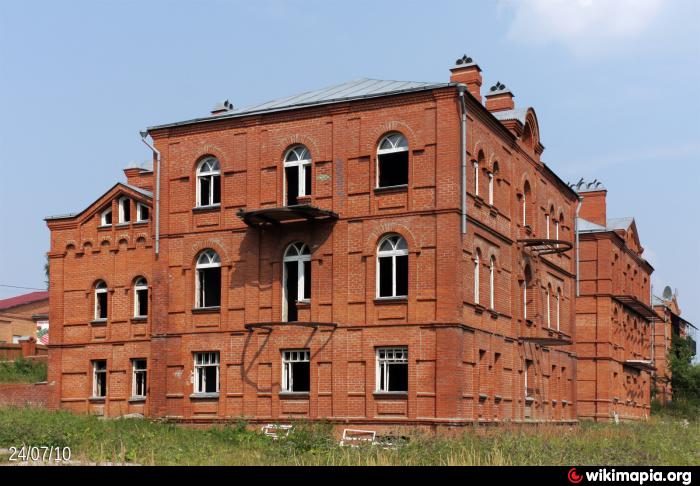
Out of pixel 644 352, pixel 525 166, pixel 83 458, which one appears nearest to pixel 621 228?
pixel 644 352

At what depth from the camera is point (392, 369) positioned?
30.2 metres

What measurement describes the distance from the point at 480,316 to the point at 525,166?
305 inches

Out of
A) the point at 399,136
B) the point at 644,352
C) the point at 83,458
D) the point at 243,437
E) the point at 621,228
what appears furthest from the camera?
the point at 644,352

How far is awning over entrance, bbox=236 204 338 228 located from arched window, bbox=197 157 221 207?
216 centimetres

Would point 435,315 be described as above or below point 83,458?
above

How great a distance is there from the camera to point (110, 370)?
3556 cm

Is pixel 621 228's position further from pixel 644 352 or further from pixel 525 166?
pixel 525 166

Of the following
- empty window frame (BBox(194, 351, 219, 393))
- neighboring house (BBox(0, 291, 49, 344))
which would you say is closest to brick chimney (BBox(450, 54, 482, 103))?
empty window frame (BBox(194, 351, 219, 393))

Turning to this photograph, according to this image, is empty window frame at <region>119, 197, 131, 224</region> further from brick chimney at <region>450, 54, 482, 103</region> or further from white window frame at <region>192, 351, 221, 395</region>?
brick chimney at <region>450, 54, 482, 103</region>

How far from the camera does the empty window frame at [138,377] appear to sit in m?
35.1

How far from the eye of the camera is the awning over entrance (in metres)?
30.1
